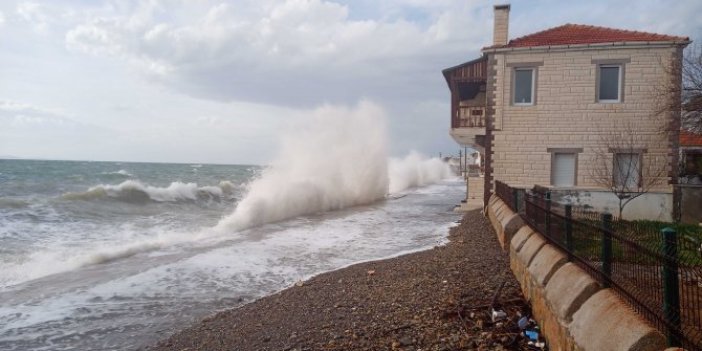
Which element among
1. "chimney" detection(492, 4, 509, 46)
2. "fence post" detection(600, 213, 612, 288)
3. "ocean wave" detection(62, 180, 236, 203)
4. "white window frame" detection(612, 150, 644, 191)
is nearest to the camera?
"fence post" detection(600, 213, 612, 288)

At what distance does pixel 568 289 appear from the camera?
4.64m

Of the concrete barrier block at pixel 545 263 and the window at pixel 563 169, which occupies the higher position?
the window at pixel 563 169

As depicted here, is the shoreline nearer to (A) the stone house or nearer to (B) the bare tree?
(A) the stone house

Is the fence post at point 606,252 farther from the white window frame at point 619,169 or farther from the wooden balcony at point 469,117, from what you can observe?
the wooden balcony at point 469,117

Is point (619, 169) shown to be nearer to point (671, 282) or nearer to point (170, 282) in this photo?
point (170, 282)

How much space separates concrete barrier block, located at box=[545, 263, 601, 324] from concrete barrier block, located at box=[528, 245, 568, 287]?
163 mm

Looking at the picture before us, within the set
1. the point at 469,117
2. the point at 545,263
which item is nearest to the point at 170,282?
the point at 545,263

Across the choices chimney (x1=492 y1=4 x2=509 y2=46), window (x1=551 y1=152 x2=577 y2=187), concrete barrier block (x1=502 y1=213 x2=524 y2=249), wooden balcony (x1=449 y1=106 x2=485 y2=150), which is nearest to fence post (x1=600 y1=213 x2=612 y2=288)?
concrete barrier block (x1=502 y1=213 x2=524 y2=249)

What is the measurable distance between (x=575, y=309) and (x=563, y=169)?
14.7m

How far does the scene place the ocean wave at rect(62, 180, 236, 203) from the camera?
1005 inches

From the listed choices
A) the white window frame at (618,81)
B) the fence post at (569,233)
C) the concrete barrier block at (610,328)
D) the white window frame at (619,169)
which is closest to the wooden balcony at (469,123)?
the white window frame at (618,81)

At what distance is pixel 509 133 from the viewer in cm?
1802

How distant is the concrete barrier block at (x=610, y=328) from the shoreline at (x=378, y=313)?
1251 millimetres

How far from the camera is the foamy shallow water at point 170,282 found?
7207 mm
